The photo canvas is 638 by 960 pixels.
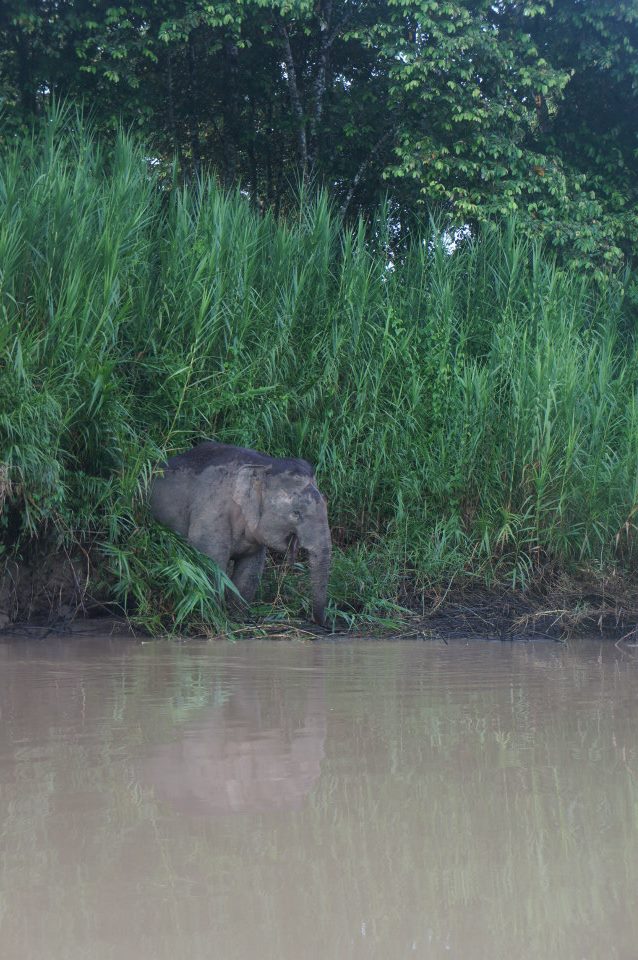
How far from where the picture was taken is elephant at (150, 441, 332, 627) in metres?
5.64

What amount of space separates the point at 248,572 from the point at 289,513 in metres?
0.55

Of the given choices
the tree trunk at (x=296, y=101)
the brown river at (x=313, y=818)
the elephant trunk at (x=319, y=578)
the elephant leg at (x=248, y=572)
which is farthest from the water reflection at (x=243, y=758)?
the tree trunk at (x=296, y=101)

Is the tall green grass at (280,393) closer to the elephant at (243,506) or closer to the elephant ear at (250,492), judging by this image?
→ the elephant at (243,506)

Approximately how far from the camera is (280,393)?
262 inches

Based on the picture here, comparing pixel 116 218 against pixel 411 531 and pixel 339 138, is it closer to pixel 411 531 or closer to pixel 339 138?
pixel 411 531

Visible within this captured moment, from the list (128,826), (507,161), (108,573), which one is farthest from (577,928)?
(507,161)

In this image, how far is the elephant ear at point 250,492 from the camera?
224 inches

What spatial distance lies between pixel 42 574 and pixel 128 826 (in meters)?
3.45

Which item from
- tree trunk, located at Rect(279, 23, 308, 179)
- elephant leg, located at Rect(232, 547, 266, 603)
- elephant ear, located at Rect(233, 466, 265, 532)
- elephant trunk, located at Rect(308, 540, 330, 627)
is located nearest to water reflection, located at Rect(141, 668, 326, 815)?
elephant trunk, located at Rect(308, 540, 330, 627)

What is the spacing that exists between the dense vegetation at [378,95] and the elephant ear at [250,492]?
458 centimetres

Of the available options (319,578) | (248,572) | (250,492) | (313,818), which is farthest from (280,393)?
(313,818)

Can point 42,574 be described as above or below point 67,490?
below

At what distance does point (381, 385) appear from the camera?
7.00 m

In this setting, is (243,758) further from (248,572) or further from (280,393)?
(280,393)
